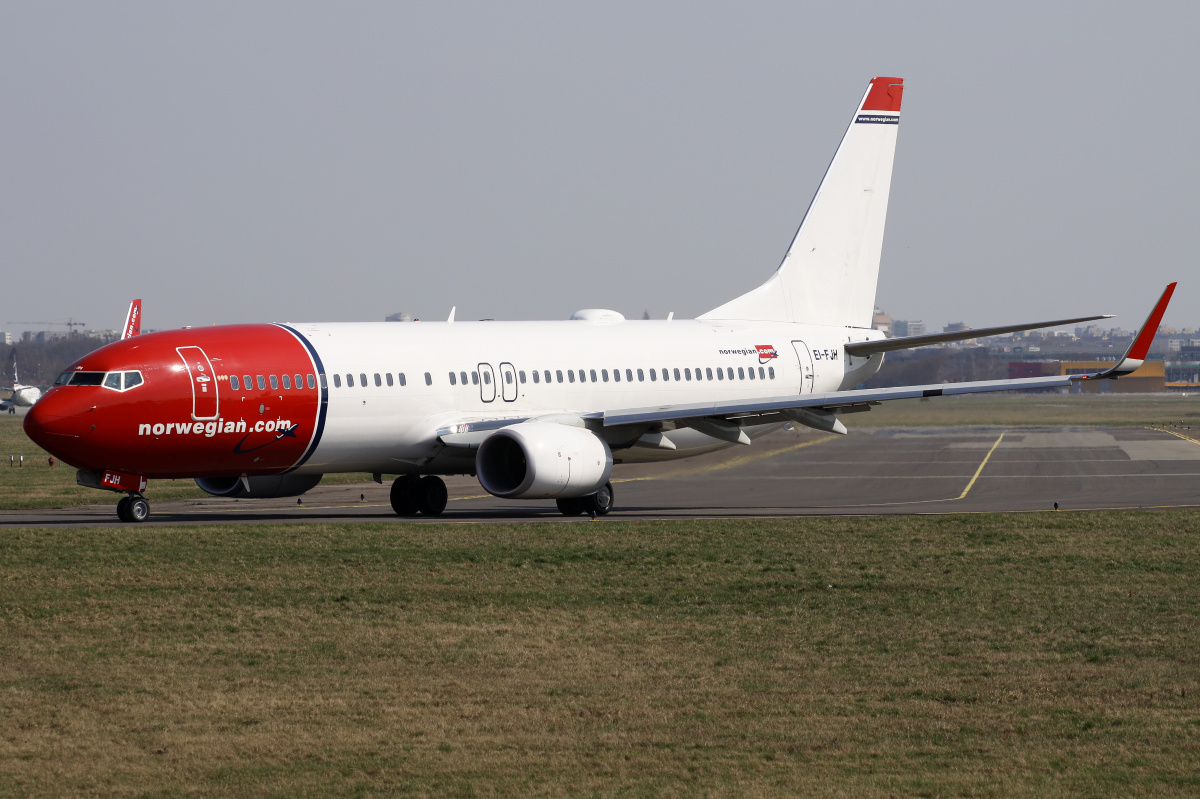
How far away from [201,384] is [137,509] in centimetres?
339

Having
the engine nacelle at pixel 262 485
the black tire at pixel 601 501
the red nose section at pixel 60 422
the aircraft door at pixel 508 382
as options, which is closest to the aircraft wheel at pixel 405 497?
the engine nacelle at pixel 262 485

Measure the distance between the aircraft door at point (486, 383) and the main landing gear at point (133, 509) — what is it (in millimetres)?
7149

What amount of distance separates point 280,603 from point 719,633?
18.4 ft

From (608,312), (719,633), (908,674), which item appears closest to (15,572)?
(719,633)

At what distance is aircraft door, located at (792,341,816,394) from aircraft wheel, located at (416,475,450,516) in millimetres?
10070

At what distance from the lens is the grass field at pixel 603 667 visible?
10445mm

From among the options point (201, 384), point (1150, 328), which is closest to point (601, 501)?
point (201, 384)

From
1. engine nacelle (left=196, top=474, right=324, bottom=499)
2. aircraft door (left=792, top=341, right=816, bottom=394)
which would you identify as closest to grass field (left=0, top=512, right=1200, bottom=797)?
engine nacelle (left=196, top=474, right=324, bottom=499)

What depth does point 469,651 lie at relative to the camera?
14.9m

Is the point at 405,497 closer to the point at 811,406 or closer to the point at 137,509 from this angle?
the point at 137,509

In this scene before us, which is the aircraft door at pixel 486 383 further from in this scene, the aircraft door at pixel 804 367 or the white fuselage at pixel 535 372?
the aircraft door at pixel 804 367

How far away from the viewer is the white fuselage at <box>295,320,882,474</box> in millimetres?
29562

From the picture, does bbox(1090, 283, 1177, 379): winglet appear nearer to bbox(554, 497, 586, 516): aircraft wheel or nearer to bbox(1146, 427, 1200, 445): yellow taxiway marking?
bbox(554, 497, 586, 516): aircraft wheel

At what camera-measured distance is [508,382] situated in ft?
104
